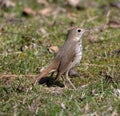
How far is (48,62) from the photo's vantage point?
331 inches

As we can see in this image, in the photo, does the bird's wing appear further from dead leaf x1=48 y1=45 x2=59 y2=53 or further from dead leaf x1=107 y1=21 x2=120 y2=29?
dead leaf x1=107 y1=21 x2=120 y2=29

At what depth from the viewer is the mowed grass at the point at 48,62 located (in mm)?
6465

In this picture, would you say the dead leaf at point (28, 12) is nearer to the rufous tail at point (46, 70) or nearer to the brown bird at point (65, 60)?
the brown bird at point (65, 60)

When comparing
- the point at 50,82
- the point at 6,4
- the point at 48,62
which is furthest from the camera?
the point at 6,4

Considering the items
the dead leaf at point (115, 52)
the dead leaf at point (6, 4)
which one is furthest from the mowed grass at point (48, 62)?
the dead leaf at point (6, 4)

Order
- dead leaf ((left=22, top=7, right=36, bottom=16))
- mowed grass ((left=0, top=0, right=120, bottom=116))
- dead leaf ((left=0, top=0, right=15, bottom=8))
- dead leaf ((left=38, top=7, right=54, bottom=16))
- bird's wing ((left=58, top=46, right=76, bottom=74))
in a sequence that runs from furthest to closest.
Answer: dead leaf ((left=0, top=0, right=15, bottom=8))
dead leaf ((left=38, top=7, right=54, bottom=16))
dead leaf ((left=22, top=7, right=36, bottom=16))
bird's wing ((left=58, top=46, right=76, bottom=74))
mowed grass ((left=0, top=0, right=120, bottom=116))

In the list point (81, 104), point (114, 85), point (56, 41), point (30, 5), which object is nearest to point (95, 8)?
point (30, 5)

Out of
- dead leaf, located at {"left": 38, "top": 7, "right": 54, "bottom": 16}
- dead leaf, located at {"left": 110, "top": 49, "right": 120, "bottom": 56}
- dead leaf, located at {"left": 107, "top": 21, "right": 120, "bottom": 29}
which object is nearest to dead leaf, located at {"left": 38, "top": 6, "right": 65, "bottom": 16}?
dead leaf, located at {"left": 38, "top": 7, "right": 54, "bottom": 16}

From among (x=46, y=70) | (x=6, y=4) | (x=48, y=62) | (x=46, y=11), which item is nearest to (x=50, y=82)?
(x=46, y=70)

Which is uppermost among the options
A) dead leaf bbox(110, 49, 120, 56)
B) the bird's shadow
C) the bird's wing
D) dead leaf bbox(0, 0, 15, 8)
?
the bird's wing

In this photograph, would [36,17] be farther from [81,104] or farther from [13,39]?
[81,104]

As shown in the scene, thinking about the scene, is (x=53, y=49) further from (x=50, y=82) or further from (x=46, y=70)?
(x=46, y=70)

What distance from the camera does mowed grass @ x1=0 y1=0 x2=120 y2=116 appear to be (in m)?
6.46

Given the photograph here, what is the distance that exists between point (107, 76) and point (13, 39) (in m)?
2.32
